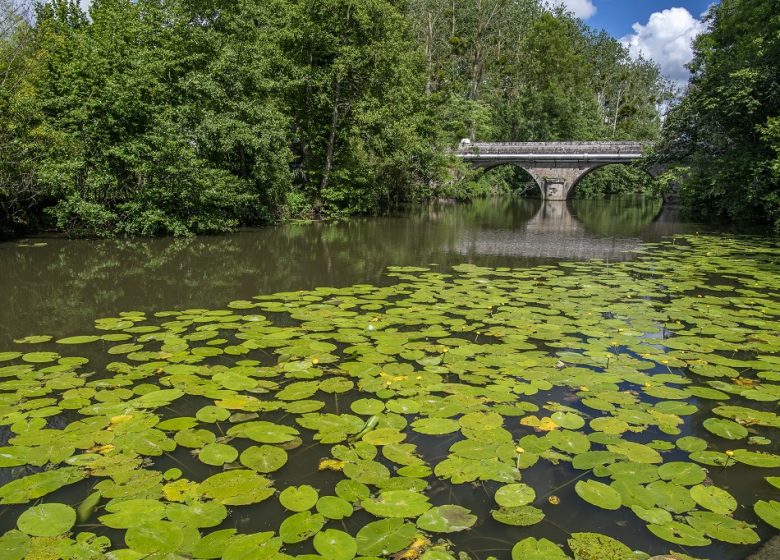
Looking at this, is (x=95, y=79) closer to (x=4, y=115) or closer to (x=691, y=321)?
(x=4, y=115)

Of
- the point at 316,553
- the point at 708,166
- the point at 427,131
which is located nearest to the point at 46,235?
the point at 316,553

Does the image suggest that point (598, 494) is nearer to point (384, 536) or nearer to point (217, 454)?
point (384, 536)

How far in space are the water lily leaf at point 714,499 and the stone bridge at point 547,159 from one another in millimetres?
34552

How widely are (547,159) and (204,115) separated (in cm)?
2823

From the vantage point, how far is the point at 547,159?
3741cm

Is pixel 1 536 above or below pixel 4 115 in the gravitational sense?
below

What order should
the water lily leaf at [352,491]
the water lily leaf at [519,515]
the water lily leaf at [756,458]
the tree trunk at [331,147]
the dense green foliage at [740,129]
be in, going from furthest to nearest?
the tree trunk at [331,147] < the dense green foliage at [740,129] < the water lily leaf at [756,458] < the water lily leaf at [352,491] < the water lily leaf at [519,515]

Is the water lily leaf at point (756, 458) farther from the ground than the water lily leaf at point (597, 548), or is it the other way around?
the water lily leaf at point (756, 458)

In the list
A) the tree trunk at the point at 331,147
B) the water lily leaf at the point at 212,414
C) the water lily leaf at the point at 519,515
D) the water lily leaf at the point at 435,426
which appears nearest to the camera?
the water lily leaf at the point at 519,515

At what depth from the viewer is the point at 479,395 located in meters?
4.15

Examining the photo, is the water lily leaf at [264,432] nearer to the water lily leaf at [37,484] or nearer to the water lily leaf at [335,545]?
the water lily leaf at [37,484]

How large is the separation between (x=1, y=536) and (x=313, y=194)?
60.4 feet

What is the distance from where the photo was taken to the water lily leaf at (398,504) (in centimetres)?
265

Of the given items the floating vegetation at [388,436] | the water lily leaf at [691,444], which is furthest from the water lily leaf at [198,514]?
the water lily leaf at [691,444]
